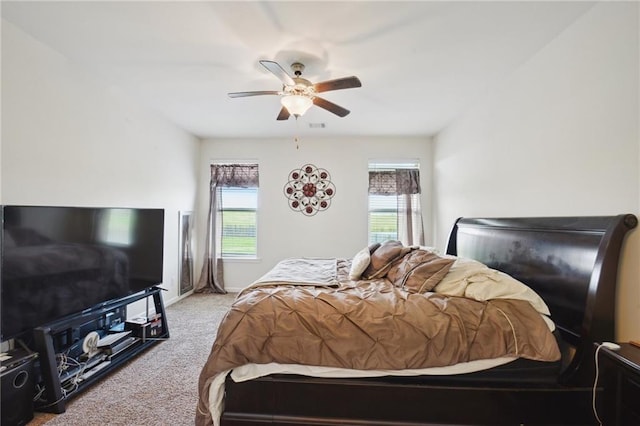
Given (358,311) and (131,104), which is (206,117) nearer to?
(131,104)

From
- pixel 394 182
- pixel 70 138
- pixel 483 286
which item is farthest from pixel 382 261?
pixel 70 138

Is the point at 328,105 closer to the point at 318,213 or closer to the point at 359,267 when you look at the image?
the point at 359,267

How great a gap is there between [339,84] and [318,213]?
2885 mm

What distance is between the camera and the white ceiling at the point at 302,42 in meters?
1.82

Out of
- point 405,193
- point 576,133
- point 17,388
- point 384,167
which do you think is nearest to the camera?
point 17,388

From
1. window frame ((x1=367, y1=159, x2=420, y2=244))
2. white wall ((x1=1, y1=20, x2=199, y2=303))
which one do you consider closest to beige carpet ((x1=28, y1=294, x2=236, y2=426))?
white wall ((x1=1, y1=20, x2=199, y2=303))

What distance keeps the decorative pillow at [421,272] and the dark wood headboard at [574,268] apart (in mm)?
553

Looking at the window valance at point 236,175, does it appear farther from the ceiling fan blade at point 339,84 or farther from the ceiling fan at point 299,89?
the ceiling fan blade at point 339,84

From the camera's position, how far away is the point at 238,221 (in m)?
5.03

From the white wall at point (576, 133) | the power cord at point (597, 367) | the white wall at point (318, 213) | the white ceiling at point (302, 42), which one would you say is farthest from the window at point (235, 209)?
the power cord at point (597, 367)

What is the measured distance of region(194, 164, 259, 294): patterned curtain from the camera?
16.0 ft

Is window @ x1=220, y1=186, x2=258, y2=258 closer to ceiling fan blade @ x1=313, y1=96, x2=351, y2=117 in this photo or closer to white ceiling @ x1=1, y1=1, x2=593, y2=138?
white ceiling @ x1=1, y1=1, x2=593, y2=138

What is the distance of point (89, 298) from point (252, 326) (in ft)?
5.25

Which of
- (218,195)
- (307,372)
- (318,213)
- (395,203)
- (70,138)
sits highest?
(70,138)
